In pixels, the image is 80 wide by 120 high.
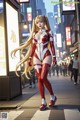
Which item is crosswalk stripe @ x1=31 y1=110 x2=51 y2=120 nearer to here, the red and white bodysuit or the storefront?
the red and white bodysuit

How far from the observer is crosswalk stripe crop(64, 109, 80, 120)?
8.17m

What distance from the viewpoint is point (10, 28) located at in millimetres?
13562

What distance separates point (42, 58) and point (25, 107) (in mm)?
1426

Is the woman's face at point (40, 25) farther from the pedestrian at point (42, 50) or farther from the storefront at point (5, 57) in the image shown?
the storefront at point (5, 57)

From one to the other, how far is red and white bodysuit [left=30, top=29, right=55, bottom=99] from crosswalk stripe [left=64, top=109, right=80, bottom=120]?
3.38ft

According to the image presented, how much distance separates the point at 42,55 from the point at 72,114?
195 centimetres

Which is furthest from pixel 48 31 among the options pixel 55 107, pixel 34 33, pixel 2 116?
pixel 2 116

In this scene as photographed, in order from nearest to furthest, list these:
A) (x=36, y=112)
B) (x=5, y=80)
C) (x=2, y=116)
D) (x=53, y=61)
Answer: (x=2, y=116) < (x=36, y=112) < (x=53, y=61) < (x=5, y=80)

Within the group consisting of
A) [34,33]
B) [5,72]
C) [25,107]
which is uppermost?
[34,33]

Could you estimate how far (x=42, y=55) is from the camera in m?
9.97

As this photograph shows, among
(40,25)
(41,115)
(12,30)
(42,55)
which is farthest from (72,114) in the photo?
(12,30)

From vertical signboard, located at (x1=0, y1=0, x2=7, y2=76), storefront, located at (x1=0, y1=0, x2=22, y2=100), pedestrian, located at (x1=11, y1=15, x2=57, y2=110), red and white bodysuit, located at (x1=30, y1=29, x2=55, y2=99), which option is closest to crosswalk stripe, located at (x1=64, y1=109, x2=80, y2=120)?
pedestrian, located at (x1=11, y1=15, x2=57, y2=110)

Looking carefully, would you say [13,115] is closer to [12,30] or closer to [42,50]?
[42,50]

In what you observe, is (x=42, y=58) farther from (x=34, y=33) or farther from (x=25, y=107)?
(x=25, y=107)
